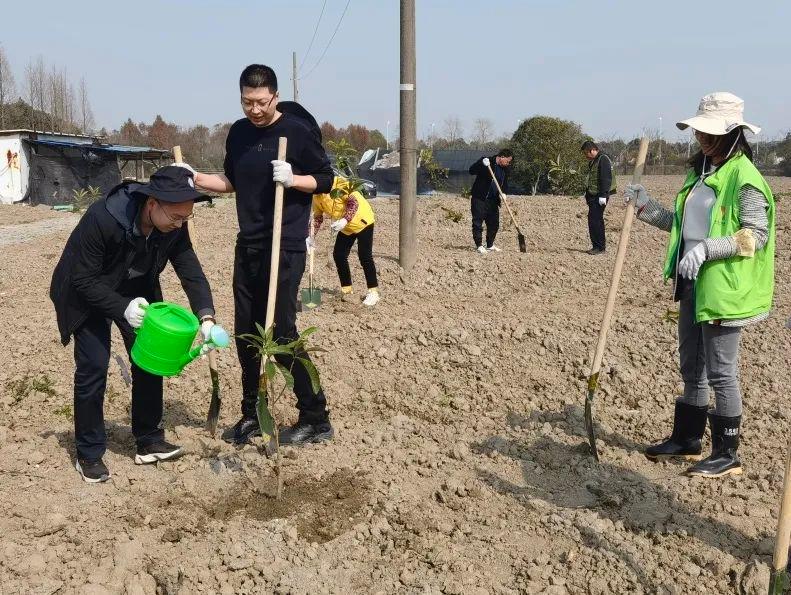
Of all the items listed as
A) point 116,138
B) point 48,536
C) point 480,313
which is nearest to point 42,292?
point 480,313

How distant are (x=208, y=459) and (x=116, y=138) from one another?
42.0m

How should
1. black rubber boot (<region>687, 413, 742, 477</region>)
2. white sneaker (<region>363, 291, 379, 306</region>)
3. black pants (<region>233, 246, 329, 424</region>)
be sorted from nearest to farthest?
black rubber boot (<region>687, 413, 742, 477</region>) < black pants (<region>233, 246, 329, 424</region>) < white sneaker (<region>363, 291, 379, 306</region>)

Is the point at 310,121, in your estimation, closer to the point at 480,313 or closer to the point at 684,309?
the point at 684,309

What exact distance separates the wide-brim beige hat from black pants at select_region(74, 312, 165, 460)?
2.51 metres

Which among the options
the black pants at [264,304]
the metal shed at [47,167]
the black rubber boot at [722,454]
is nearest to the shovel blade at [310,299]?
the black pants at [264,304]

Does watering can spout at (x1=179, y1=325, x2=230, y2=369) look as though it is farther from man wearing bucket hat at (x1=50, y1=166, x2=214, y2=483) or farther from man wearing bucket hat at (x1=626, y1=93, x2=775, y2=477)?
man wearing bucket hat at (x1=626, y1=93, x2=775, y2=477)

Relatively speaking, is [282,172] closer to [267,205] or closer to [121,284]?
[267,205]

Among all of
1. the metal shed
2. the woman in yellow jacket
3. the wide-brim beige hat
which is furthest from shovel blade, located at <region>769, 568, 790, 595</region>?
the metal shed

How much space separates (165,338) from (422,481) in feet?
4.27

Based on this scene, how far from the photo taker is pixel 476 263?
802 centimetres

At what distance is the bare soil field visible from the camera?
2.59 meters

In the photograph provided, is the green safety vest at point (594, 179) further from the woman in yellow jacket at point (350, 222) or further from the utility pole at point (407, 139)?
the woman in yellow jacket at point (350, 222)

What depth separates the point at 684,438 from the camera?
3.40 meters

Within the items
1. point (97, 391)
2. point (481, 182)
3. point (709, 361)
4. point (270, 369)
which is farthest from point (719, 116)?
point (481, 182)
